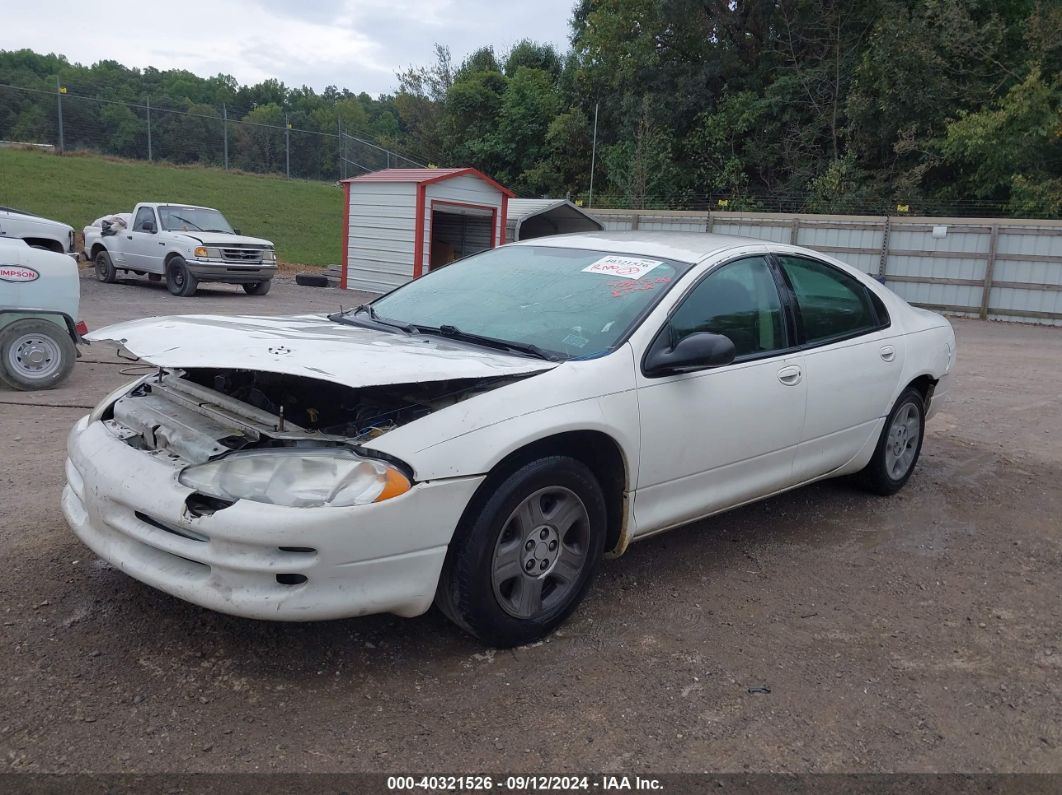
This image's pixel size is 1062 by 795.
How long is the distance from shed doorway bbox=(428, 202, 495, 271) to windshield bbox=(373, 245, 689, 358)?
14.9 m

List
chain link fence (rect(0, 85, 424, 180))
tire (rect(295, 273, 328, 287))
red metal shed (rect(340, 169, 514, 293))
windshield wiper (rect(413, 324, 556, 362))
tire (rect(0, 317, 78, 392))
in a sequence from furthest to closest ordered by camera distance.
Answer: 1. chain link fence (rect(0, 85, 424, 180))
2. tire (rect(295, 273, 328, 287))
3. red metal shed (rect(340, 169, 514, 293))
4. tire (rect(0, 317, 78, 392))
5. windshield wiper (rect(413, 324, 556, 362))

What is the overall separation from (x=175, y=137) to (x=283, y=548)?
3658 centimetres

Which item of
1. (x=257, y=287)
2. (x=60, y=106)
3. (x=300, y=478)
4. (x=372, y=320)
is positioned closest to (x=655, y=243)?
(x=372, y=320)

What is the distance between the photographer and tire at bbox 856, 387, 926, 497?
5207mm

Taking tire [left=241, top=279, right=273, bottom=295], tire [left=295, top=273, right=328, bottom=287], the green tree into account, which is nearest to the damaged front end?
tire [left=241, top=279, right=273, bottom=295]

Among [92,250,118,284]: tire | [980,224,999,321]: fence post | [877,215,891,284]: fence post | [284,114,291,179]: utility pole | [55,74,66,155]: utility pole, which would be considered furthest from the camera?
[284,114,291,179]: utility pole

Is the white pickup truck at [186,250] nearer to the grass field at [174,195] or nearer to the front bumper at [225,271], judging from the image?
the front bumper at [225,271]

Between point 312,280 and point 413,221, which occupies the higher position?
point 413,221

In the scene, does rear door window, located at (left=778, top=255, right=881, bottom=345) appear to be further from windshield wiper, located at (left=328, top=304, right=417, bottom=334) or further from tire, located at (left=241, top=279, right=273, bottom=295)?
tire, located at (left=241, top=279, right=273, bottom=295)

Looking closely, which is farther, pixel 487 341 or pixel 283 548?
pixel 487 341

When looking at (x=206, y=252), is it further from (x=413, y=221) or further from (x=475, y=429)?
(x=475, y=429)

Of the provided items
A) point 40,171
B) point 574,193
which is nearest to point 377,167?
point 574,193

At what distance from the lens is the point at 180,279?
54.5ft

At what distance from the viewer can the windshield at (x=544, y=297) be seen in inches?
147
